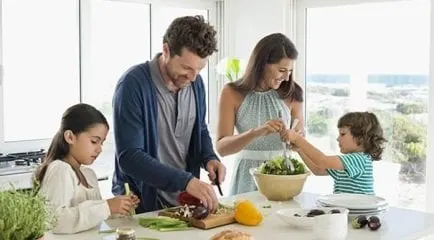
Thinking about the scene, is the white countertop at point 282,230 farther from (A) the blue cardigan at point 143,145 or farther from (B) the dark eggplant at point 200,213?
(A) the blue cardigan at point 143,145

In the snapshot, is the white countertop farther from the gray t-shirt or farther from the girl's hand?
the gray t-shirt

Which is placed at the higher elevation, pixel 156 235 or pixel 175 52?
pixel 175 52

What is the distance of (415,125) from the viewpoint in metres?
3.96

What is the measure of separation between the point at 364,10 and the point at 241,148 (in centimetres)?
191

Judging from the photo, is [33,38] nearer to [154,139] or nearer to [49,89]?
[49,89]

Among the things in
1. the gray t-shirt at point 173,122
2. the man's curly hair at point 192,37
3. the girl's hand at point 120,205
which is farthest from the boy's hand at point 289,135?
the girl's hand at point 120,205

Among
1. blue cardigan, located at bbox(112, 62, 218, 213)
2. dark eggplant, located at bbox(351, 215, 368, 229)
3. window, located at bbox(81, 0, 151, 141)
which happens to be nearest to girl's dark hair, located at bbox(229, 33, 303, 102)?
blue cardigan, located at bbox(112, 62, 218, 213)

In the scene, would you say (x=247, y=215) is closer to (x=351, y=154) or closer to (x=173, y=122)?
(x=173, y=122)

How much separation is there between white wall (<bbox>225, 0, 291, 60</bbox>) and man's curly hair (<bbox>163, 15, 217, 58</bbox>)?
247cm

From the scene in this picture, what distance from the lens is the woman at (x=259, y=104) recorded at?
9.05 feet

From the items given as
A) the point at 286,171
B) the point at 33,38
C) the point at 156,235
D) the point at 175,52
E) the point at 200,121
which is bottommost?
the point at 156,235

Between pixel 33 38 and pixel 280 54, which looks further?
pixel 33 38

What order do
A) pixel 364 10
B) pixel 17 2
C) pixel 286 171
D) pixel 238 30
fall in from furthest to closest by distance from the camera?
1. pixel 238 30
2. pixel 364 10
3. pixel 17 2
4. pixel 286 171

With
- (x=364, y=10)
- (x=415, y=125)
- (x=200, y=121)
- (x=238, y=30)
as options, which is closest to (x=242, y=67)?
(x=238, y=30)
